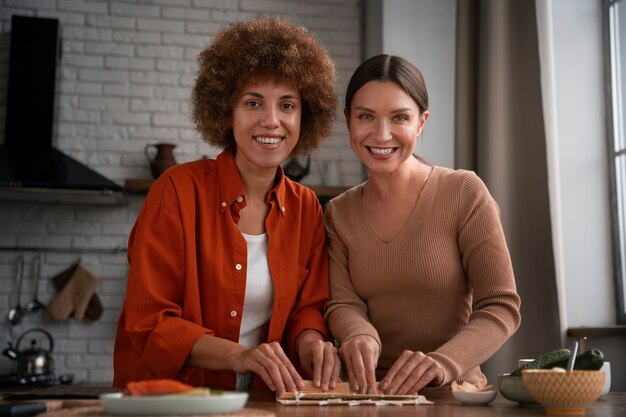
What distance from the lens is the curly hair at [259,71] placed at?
215cm

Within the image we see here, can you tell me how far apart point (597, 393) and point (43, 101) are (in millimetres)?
4020

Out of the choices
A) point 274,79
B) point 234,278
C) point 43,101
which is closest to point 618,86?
point 274,79

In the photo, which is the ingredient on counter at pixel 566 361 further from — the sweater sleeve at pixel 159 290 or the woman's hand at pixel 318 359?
the sweater sleeve at pixel 159 290

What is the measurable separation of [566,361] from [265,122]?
3.36 ft

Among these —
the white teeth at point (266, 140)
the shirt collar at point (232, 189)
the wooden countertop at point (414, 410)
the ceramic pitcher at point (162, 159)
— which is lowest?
the wooden countertop at point (414, 410)

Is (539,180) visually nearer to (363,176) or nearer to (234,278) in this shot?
(234,278)

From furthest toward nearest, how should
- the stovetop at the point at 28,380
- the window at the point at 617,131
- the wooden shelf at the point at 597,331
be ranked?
the stovetop at the point at 28,380 → the window at the point at 617,131 → the wooden shelf at the point at 597,331

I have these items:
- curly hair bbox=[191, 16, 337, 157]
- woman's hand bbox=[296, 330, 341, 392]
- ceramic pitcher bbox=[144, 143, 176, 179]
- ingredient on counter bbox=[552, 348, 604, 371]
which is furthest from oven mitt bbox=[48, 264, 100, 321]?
ingredient on counter bbox=[552, 348, 604, 371]

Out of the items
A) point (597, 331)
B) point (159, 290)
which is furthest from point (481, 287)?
point (597, 331)

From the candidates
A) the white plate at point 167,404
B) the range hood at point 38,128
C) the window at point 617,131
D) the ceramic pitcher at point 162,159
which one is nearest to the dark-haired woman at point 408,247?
the white plate at point 167,404

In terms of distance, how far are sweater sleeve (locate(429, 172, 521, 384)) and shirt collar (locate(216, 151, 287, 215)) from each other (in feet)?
1.72

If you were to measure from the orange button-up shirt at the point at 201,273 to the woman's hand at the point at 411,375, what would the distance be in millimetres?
413

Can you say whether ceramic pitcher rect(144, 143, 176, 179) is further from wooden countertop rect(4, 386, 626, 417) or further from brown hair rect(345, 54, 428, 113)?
wooden countertop rect(4, 386, 626, 417)

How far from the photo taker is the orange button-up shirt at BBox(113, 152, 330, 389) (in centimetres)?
183
